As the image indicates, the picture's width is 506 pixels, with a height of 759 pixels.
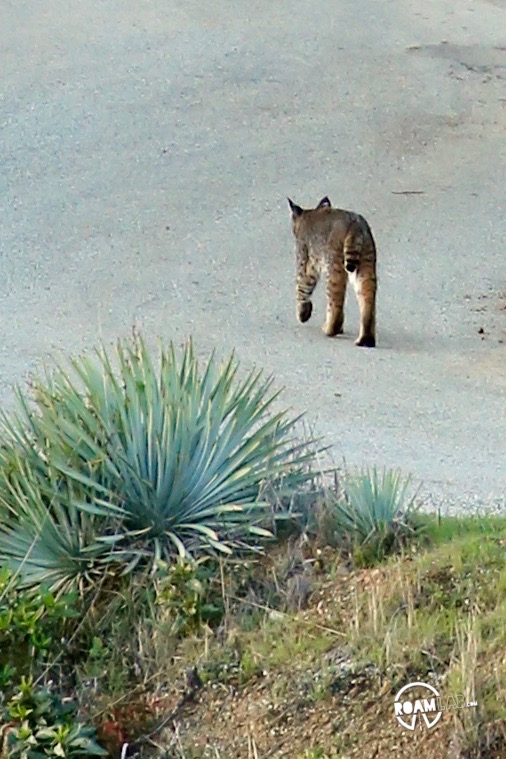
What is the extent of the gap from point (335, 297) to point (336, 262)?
1.12ft

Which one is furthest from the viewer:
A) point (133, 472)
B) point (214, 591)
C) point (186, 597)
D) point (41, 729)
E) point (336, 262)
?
point (336, 262)

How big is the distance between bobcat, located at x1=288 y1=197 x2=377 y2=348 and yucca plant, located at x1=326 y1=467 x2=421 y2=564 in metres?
7.72

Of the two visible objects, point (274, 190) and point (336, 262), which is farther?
point (274, 190)

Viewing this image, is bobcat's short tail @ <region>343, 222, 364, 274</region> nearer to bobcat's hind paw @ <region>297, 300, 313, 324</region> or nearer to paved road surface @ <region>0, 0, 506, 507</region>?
paved road surface @ <region>0, 0, 506, 507</region>

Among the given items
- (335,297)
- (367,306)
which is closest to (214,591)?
(367,306)

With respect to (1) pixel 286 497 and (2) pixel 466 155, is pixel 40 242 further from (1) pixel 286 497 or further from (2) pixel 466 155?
(1) pixel 286 497

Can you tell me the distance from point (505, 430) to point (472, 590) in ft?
18.2

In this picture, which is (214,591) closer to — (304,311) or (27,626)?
(27,626)

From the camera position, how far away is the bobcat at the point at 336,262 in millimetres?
13688

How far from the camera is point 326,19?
27016 mm

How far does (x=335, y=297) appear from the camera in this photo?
46.0 ft

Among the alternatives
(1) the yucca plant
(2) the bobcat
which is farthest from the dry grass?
(2) the bobcat

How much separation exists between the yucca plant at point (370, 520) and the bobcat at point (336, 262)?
7.72 metres

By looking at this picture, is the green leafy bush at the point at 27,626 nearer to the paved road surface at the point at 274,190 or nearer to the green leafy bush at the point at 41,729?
the green leafy bush at the point at 41,729
